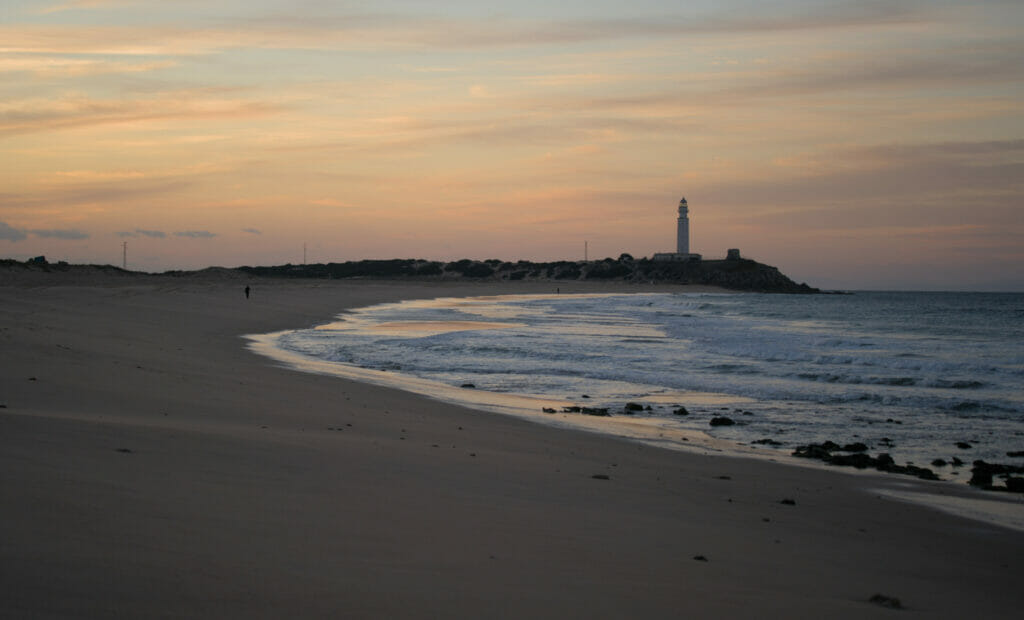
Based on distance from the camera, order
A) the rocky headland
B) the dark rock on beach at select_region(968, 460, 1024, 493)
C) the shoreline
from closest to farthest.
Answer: the shoreline, the dark rock on beach at select_region(968, 460, 1024, 493), the rocky headland

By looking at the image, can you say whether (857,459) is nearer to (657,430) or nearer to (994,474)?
(994,474)

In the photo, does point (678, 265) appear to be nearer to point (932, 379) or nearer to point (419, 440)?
point (932, 379)

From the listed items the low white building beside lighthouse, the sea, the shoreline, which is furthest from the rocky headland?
the shoreline

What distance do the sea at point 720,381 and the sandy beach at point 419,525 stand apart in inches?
99.0

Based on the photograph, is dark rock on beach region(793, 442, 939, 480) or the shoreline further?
dark rock on beach region(793, 442, 939, 480)

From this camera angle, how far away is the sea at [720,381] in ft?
39.0

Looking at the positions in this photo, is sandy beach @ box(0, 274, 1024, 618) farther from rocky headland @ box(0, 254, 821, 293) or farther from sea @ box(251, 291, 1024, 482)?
rocky headland @ box(0, 254, 821, 293)

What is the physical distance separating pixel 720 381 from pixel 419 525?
13.7 meters

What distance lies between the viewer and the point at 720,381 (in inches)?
699

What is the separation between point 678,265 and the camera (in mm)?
140750

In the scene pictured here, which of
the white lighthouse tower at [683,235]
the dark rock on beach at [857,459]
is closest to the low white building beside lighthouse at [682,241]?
the white lighthouse tower at [683,235]

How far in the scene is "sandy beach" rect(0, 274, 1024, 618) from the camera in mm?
3795

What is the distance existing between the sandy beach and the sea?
8.25 feet

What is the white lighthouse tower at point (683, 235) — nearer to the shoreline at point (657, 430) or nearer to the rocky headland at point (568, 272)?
the rocky headland at point (568, 272)
